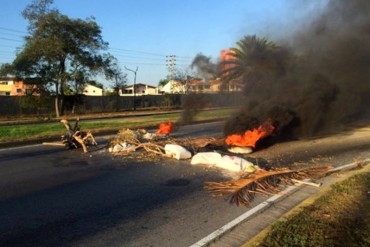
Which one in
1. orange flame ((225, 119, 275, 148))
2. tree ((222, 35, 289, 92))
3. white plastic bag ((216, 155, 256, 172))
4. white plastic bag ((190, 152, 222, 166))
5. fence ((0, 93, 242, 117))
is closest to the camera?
white plastic bag ((216, 155, 256, 172))

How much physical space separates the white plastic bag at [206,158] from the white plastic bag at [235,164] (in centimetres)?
21

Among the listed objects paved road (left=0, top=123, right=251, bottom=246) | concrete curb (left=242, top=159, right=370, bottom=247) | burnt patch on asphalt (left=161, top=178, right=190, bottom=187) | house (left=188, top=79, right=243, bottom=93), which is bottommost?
paved road (left=0, top=123, right=251, bottom=246)

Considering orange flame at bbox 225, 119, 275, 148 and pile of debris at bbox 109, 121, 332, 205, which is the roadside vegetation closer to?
pile of debris at bbox 109, 121, 332, 205

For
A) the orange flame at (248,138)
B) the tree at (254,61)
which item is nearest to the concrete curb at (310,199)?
the orange flame at (248,138)

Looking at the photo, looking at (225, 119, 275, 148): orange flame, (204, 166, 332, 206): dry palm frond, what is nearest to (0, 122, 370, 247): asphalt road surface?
(204, 166, 332, 206): dry palm frond

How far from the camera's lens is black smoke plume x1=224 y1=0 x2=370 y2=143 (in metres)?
12.8

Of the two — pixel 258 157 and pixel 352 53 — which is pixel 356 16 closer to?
pixel 352 53

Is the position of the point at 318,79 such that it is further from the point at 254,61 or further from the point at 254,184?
the point at 254,184

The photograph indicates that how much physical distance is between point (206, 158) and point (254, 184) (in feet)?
7.34

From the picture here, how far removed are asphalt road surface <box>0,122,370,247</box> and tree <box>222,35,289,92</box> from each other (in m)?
3.82

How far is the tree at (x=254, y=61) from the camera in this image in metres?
14.2

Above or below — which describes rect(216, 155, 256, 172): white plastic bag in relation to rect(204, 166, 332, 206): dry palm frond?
above

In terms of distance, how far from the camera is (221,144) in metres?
11.6

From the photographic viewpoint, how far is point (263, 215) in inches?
223
